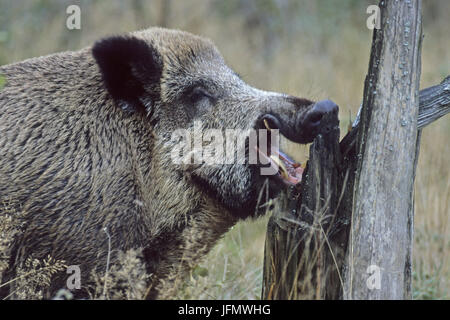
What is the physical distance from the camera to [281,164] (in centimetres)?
380

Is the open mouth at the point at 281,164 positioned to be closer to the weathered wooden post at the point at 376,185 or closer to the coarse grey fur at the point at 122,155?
the coarse grey fur at the point at 122,155

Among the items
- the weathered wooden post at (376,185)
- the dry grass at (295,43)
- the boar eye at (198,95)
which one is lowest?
the weathered wooden post at (376,185)

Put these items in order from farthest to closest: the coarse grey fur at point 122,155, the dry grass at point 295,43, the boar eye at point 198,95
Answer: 1. the dry grass at point 295,43
2. the boar eye at point 198,95
3. the coarse grey fur at point 122,155

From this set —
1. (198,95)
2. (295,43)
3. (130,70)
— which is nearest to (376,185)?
(198,95)

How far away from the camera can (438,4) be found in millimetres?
11070

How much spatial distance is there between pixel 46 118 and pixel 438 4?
930cm

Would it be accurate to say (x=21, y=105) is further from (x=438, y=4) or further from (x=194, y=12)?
(x=438, y=4)

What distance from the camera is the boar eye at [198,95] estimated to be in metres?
4.12

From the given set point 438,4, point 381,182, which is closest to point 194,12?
point 438,4

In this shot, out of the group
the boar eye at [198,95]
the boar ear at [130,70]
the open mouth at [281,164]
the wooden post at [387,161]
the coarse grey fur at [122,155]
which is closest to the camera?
the wooden post at [387,161]

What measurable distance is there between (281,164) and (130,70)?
47.4 inches

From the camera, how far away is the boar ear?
12.7 ft

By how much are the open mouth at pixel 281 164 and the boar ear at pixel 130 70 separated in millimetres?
842

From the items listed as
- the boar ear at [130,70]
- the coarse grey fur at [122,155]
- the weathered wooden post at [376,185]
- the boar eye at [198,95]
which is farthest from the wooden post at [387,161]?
the boar ear at [130,70]
